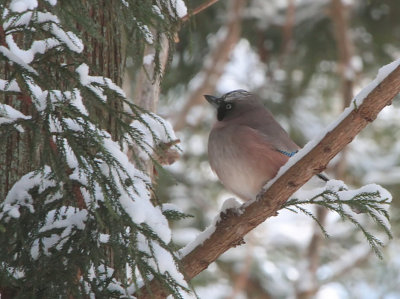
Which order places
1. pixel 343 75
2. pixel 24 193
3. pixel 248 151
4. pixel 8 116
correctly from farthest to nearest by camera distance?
1. pixel 343 75
2. pixel 248 151
3. pixel 24 193
4. pixel 8 116

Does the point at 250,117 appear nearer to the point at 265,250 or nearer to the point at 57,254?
the point at 57,254

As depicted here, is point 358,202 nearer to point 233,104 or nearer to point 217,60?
point 233,104

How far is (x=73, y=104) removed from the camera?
9.14 ft

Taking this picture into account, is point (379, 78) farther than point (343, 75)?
No

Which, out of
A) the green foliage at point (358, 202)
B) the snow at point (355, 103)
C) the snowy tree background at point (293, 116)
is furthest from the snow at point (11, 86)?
the snowy tree background at point (293, 116)

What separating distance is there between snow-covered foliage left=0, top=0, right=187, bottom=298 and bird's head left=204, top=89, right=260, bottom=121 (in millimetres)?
2495

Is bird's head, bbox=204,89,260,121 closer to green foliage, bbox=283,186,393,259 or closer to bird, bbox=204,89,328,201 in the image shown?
bird, bbox=204,89,328,201

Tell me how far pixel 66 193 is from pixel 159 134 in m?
0.90

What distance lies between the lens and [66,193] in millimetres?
2926

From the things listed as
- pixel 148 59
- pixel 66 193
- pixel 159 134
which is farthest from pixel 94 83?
pixel 148 59

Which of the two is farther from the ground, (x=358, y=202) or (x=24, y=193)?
(x=24, y=193)

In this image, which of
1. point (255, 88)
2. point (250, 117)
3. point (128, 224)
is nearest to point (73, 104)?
point (128, 224)

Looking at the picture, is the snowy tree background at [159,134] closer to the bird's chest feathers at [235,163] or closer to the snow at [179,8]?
the snow at [179,8]

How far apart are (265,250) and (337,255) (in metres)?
1.14
